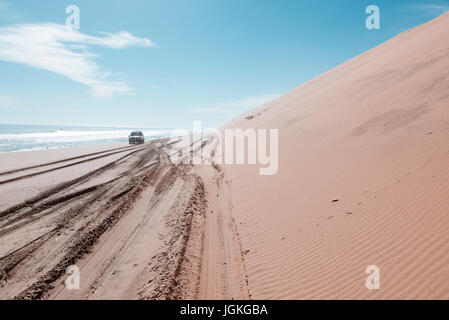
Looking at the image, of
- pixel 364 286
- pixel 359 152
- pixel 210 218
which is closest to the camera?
pixel 364 286

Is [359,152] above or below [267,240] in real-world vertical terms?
above

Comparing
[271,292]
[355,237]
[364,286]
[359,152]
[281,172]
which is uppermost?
[359,152]

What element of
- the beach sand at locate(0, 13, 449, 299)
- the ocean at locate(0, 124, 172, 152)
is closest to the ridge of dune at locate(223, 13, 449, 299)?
the beach sand at locate(0, 13, 449, 299)

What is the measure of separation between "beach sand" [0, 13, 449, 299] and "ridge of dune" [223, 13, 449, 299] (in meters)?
0.03

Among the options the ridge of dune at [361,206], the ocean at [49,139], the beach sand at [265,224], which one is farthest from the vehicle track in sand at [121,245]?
the ocean at [49,139]

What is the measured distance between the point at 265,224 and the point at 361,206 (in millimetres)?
2758

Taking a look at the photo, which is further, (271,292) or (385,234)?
(385,234)

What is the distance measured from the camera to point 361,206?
6543 mm

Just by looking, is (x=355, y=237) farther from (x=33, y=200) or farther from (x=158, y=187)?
(x=33, y=200)

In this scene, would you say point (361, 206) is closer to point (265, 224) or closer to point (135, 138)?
point (265, 224)

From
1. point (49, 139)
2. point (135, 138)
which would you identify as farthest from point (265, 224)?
point (49, 139)

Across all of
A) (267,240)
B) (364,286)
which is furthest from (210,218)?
(364,286)

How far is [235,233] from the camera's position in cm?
713

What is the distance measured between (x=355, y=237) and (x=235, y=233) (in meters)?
3.17
